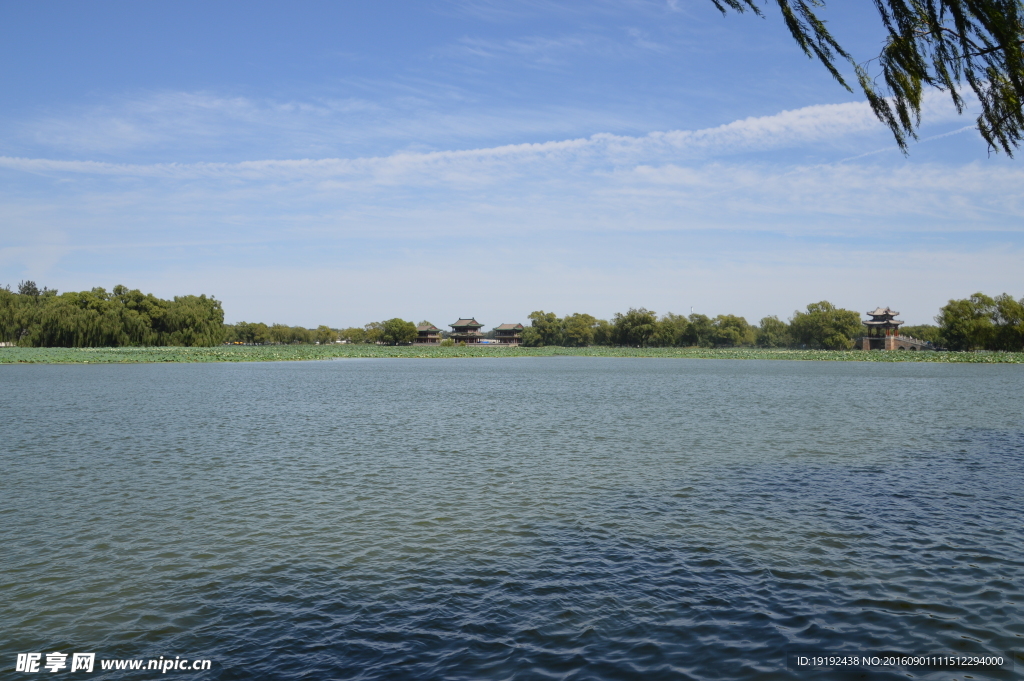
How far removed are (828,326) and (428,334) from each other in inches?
4016

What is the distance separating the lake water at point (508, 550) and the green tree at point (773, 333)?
445 feet

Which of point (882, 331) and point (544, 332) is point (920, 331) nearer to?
point (882, 331)

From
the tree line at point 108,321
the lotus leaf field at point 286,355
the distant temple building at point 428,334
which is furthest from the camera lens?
the distant temple building at point 428,334

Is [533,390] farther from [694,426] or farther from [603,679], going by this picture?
[603,679]

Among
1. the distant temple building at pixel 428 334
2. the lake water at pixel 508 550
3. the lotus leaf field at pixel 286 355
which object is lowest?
the lake water at pixel 508 550

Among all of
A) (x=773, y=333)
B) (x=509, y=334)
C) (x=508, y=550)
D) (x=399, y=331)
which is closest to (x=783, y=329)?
(x=773, y=333)

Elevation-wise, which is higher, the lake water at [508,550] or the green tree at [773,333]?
the green tree at [773,333]

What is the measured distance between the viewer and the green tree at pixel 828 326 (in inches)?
4980

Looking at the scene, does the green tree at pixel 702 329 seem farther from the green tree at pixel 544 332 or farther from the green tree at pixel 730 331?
the green tree at pixel 544 332

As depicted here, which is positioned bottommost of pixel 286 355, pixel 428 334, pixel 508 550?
pixel 508 550

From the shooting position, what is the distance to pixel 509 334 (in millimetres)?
187750

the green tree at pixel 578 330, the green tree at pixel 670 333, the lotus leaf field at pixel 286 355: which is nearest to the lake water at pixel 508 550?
the lotus leaf field at pixel 286 355

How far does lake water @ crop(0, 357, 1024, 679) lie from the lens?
6.61m

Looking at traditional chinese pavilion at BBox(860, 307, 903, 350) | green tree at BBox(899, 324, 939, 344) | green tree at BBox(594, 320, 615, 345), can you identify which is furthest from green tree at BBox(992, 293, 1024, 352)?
green tree at BBox(594, 320, 615, 345)
